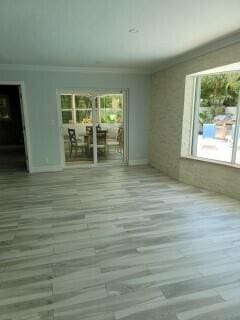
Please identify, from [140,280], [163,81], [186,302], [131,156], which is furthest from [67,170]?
[186,302]

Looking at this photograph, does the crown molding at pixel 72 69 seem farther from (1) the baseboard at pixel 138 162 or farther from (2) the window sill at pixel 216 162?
(2) the window sill at pixel 216 162

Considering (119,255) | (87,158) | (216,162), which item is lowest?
(119,255)

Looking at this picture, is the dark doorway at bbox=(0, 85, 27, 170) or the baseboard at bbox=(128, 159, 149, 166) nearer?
the baseboard at bbox=(128, 159, 149, 166)

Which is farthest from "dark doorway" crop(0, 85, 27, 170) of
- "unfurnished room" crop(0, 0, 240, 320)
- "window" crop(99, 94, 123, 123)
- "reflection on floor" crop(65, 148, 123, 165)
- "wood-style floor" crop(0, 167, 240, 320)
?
"wood-style floor" crop(0, 167, 240, 320)

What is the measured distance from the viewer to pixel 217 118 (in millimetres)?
4414

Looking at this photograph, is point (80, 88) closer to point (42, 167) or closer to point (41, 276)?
point (42, 167)

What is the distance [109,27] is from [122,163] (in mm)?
4096

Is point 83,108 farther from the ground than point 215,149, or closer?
farther from the ground

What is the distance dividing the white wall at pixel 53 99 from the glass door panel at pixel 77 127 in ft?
1.06

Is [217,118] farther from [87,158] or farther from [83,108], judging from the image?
[87,158]

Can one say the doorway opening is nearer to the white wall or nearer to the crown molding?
the white wall

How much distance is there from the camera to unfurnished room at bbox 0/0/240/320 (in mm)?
1988

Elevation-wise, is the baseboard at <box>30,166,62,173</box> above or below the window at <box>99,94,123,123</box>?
below

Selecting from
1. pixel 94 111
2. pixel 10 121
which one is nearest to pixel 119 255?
pixel 94 111
